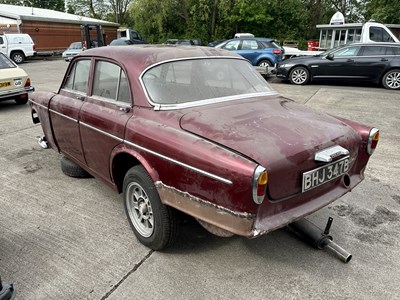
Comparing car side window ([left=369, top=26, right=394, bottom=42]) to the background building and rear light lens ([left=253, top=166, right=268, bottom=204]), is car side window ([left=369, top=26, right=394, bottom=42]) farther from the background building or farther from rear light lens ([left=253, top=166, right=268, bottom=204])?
the background building

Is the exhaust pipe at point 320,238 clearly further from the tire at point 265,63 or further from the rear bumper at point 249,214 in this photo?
the tire at point 265,63

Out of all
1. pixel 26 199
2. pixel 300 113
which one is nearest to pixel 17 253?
pixel 26 199

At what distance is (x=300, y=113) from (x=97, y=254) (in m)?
2.19

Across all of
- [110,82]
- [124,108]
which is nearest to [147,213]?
[124,108]

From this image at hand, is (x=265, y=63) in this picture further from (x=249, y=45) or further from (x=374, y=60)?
(x=374, y=60)

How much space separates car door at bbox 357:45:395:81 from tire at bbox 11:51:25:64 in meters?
20.3

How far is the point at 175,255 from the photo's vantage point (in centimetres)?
286

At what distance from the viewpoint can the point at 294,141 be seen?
94.6 inches

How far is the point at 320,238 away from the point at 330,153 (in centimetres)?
84

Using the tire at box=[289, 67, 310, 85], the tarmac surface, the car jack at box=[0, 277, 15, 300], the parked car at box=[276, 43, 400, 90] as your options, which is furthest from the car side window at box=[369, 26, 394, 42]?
the car jack at box=[0, 277, 15, 300]

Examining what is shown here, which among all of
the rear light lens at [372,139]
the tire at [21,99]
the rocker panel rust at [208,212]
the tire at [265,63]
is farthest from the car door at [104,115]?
the tire at [265,63]

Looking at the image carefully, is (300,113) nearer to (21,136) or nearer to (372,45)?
(21,136)

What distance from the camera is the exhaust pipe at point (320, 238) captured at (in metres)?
2.78

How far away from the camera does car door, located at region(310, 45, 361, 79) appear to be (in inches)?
442
